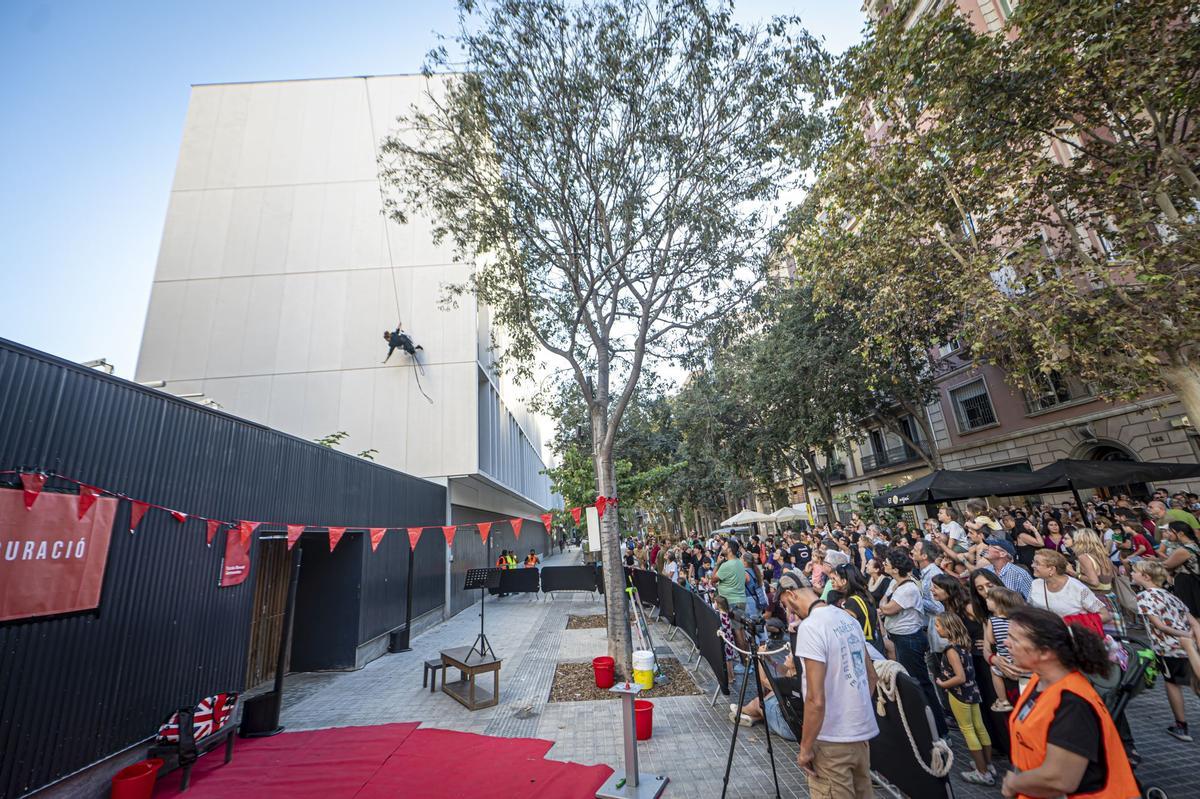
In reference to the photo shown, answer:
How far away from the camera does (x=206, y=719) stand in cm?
545

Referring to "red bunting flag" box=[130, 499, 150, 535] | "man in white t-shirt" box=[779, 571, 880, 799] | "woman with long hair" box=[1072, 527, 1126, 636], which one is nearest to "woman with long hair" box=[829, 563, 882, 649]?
"man in white t-shirt" box=[779, 571, 880, 799]

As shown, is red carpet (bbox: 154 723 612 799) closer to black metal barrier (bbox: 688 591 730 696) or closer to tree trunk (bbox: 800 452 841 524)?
black metal barrier (bbox: 688 591 730 696)

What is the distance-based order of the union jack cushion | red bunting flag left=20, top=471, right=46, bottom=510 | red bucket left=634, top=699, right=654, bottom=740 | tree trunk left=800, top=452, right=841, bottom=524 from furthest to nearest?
tree trunk left=800, top=452, right=841, bottom=524 → red bucket left=634, top=699, right=654, bottom=740 → the union jack cushion → red bunting flag left=20, top=471, right=46, bottom=510

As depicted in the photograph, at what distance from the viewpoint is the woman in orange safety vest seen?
2.07 m

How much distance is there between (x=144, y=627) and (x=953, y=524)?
13725 mm

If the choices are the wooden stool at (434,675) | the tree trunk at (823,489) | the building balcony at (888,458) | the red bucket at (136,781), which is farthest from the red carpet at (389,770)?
the building balcony at (888,458)

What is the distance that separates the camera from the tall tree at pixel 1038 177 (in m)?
8.21

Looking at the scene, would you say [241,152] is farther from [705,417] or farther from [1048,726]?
[1048,726]

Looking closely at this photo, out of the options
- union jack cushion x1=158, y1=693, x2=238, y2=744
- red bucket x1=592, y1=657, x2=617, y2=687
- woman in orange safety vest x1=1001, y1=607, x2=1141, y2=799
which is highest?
woman in orange safety vest x1=1001, y1=607, x2=1141, y2=799

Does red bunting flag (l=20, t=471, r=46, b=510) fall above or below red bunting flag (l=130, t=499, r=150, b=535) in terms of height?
above

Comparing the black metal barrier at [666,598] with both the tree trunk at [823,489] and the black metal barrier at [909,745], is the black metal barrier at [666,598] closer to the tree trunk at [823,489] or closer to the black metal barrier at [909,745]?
the black metal barrier at [909,745]

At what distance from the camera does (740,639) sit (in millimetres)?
6320

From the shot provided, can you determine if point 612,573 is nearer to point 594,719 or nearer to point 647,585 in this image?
point 594,719

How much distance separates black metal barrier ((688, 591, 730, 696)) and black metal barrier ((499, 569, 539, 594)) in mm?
11792
